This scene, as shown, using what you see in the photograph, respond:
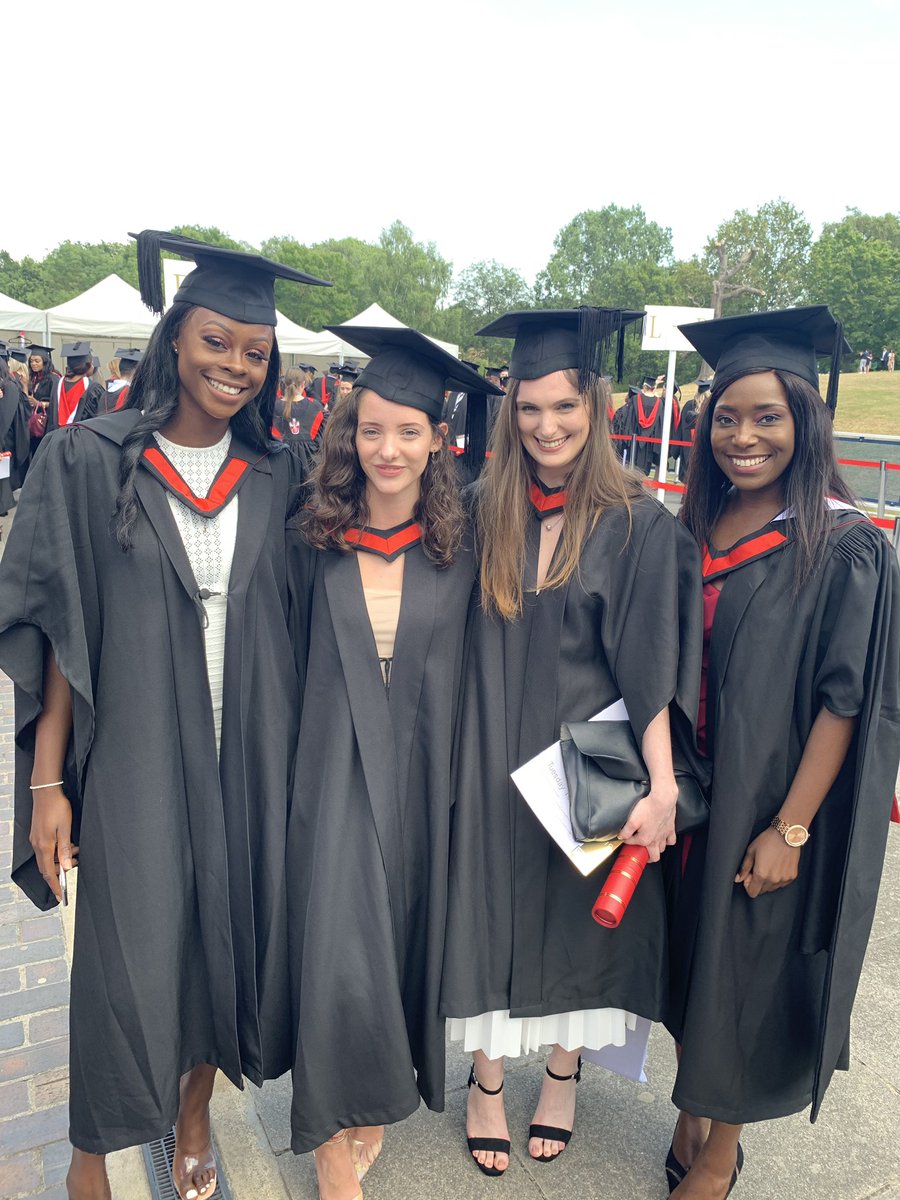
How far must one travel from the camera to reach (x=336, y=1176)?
2.07 metres

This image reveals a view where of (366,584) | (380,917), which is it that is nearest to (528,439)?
(366,584)

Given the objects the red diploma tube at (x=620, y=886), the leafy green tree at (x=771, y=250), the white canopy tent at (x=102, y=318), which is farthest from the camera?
the leafy green tree at (x=771, y=250)

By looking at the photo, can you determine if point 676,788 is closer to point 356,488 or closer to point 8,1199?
point 356,488

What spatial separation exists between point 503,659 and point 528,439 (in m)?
0.57

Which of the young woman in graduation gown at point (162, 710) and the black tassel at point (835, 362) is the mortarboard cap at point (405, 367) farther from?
the black tassel at point (835, 362)

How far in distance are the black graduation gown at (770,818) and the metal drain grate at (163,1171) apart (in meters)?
1.17

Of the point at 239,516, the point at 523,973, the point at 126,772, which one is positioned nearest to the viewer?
the point at 126,772

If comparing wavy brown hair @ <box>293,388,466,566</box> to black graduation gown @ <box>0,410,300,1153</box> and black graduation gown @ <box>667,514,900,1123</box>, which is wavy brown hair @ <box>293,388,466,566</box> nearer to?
black graduation gown @ <box>0,410,300,1153</box>

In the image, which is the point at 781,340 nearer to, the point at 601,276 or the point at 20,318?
the point at 20,318

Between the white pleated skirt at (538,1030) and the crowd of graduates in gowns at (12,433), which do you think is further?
the crowd of graduates in gowns at (12,433)

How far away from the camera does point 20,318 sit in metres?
18.9

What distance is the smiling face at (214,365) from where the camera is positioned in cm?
195

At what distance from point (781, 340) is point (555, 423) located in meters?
0.57

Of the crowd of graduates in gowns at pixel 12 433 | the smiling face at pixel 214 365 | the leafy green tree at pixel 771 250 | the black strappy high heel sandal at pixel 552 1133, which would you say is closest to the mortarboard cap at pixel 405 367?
the smiling face at pixel 214 365
